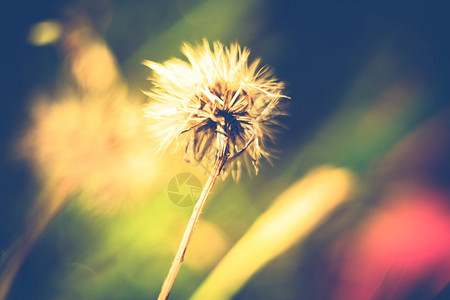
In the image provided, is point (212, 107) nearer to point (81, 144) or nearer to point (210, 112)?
point (210, 112)

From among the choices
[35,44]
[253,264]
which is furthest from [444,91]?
[35,44]

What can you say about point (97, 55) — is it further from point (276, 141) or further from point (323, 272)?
point (323, 272)

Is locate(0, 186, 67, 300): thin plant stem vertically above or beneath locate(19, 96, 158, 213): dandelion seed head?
beneath

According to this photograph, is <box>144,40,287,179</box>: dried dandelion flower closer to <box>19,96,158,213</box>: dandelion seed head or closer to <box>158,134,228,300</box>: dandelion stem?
<box>158,134,228,300</box>: dandelion stem

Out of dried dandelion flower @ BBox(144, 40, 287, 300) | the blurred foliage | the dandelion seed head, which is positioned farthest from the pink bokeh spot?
the dandelion seed head

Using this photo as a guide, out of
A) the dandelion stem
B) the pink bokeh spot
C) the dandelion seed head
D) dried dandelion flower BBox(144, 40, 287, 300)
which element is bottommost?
the pink bokeh spot

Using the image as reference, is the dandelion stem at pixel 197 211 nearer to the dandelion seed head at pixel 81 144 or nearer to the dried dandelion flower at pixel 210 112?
the dried dandelion flower at pixel 210 112

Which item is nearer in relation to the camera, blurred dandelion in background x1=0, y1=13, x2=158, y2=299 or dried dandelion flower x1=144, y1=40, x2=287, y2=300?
dried dandelion flower x1=144, y1=40, x2=287, y2=300

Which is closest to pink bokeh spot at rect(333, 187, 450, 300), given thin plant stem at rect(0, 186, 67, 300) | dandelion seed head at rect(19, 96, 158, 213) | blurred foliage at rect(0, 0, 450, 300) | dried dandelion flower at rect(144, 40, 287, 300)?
blurred foliage at rect(0, 0, 450, 300)
